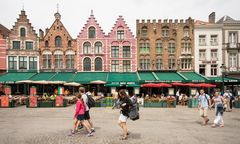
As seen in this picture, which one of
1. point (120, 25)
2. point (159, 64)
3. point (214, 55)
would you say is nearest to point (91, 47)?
point (120, 25)

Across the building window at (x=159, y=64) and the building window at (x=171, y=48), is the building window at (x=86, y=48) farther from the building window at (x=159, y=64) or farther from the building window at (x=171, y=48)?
the building window at (x=171, y=48)

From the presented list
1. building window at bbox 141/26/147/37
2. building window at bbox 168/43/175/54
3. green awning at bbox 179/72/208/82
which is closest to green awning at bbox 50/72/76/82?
building window at bbox 141/26/147/37

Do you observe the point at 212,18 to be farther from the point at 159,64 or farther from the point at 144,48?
the point at 144,48

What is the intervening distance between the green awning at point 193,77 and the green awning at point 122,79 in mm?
6649

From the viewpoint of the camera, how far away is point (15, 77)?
990 inches

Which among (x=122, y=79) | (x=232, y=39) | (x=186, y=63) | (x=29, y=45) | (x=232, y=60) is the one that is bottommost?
(x=122, y=79)

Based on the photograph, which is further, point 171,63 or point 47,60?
point 171,63

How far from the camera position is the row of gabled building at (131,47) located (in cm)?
2742

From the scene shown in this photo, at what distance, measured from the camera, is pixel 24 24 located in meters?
27.5

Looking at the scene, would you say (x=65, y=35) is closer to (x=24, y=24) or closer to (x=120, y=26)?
(x=24, y=24)

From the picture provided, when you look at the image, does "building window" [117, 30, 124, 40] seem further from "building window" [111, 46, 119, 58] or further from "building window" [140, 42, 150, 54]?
"building window" [140, 42, 150, 54]

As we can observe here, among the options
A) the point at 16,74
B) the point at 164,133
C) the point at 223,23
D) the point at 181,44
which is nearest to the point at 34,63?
the point at 16,74

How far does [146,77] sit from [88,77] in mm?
7797

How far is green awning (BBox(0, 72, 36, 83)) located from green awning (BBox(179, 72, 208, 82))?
20994 millimetres
